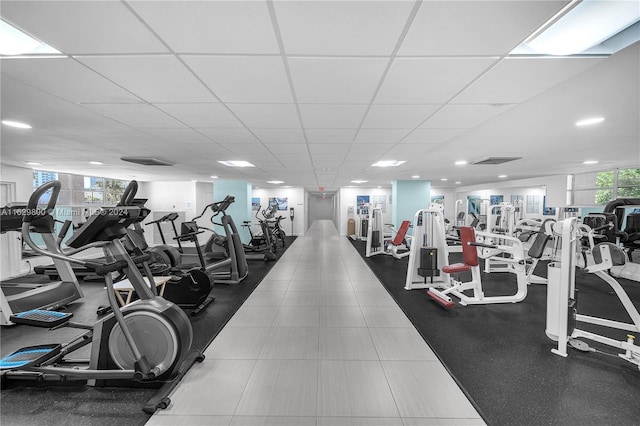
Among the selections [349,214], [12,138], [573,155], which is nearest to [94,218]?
[12,138]

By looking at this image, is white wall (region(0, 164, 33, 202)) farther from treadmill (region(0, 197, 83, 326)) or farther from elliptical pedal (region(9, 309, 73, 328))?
elliptical pedal (region(9, 309, 73, 328))

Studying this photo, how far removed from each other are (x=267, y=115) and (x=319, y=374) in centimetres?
259

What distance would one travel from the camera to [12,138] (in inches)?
138

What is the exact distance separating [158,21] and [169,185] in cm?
1042

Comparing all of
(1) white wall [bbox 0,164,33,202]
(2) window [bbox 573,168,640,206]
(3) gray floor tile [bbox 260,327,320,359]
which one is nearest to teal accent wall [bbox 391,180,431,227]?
(2) window [bbox 573,168,640,206]

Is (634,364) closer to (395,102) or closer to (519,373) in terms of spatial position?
(519,373)

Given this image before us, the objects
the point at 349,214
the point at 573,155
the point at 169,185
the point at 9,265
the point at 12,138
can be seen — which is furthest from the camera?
the point at 349,214

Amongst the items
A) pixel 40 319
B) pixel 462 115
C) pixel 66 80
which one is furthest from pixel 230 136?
pixel 462 115

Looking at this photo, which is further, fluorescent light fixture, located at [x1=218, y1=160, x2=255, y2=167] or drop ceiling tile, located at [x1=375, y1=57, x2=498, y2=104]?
fluorescent light fixture, located at [x1=218, y1=160, x2=255, y2=167]

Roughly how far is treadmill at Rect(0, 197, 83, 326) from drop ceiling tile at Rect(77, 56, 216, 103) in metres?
1.50

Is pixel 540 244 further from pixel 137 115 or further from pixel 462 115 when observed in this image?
pixel 137 115

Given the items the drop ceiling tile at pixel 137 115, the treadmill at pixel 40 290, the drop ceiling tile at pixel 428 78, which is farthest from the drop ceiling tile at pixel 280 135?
the treadmill at pixel 40 290

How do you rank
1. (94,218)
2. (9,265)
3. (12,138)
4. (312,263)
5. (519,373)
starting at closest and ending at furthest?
1. (94,218)
2. (519,373)
3. (12,138)
4. (9,265)
5. (312,263)

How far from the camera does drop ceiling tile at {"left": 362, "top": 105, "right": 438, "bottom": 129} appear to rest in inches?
95.4
